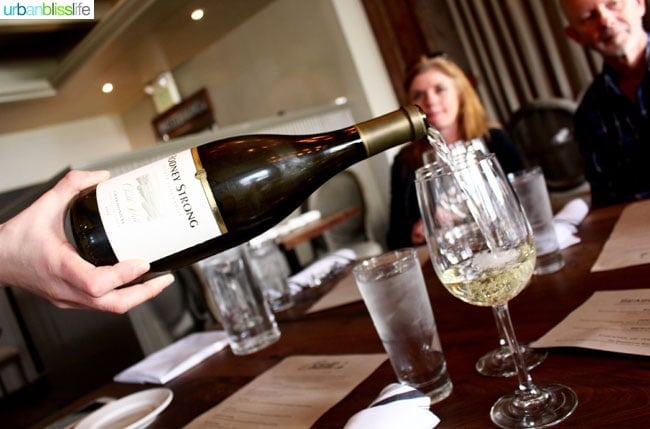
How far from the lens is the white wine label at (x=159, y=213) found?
23.1 inches

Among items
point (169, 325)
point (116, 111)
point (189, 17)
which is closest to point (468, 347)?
point (169, 325)

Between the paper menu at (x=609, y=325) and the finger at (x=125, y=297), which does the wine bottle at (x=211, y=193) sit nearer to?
the finger at (x=125, y=297)

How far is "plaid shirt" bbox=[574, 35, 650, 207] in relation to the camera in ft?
4.58

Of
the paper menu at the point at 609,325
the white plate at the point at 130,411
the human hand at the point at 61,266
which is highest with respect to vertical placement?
the human hand at the point at 61,266

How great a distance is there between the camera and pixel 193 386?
887 millimetres

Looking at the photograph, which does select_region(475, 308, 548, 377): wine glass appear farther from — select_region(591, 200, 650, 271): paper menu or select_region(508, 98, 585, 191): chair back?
select_region(508, 98, 585, 191): chair back

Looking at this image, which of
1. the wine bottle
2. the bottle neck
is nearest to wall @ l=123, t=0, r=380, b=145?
Result: the wine bottle

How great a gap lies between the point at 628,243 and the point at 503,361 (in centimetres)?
34

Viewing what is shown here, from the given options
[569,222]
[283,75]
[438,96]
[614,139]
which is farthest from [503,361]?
[283,75]

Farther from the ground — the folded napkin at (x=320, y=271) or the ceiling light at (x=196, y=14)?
the ceiling light at (x=196, y=14)

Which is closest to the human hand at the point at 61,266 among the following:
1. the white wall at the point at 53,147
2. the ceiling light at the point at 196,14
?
the ceiling light at the point at 196,14

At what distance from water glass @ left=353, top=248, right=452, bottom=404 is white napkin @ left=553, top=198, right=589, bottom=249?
416 millimetres

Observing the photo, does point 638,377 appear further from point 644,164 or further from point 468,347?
point 644,164

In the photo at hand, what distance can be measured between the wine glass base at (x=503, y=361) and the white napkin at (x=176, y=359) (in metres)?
0.60
